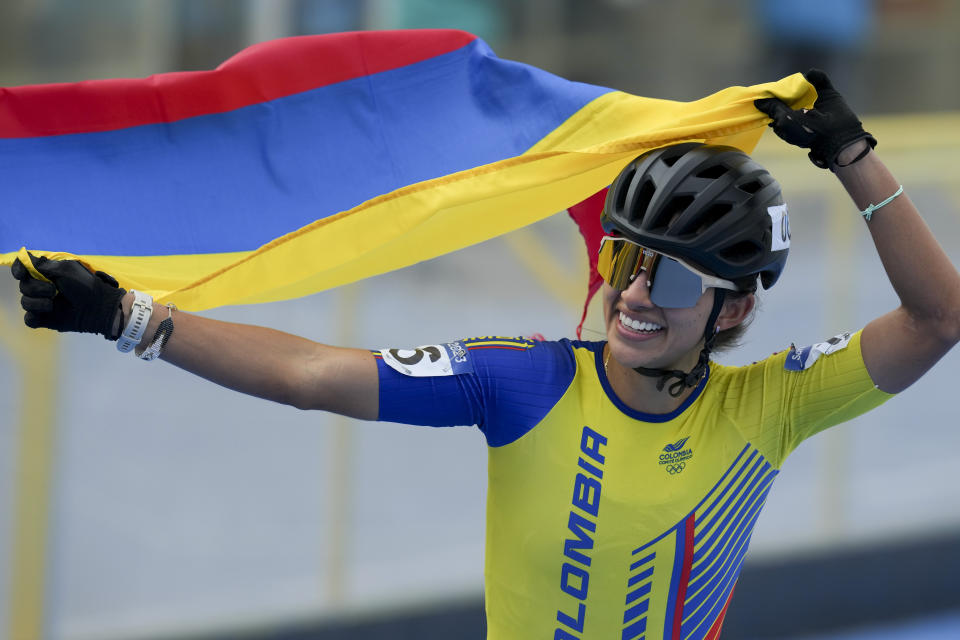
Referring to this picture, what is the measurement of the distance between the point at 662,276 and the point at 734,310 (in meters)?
0.26

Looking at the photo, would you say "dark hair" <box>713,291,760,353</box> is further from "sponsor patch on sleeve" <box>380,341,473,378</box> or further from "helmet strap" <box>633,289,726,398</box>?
"sponsor patch on sleeve" <box>380,341,473,378</box>

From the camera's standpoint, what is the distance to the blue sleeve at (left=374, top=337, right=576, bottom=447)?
2414mm

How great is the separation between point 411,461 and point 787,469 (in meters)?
1.95

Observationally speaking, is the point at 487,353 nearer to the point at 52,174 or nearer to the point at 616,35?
the point at 52,174

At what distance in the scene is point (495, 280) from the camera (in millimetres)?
5465

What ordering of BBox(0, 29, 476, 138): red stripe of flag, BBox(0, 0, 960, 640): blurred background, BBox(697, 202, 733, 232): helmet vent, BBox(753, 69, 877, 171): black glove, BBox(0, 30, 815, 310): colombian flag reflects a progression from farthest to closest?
BBox(0, 0, 960, 640): blurred background, BBox(0, 29, 476, 138): red stripe of flag, BBox(0, 30, 815, 310): colombian flag, BBox(697, 202, 733, 232): helmet vent, BBox(753, 69, 877, 171): black glove

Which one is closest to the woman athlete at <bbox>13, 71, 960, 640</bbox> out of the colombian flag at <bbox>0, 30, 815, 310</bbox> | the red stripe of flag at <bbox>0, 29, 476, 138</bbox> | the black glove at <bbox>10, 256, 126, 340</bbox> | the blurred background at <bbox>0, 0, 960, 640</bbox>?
the colombian flag at <bbox>0, 30, 815, 310</bbox>

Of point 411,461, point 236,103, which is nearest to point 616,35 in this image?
point 411,461

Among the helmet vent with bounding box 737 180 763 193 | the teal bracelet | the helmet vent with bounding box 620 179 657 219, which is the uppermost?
the helmet vent with bounding box 737 180 763 193

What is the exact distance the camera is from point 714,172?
2.54m

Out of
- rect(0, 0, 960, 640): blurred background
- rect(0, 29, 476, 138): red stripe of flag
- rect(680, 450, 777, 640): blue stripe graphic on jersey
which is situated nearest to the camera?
rect(680, 450, 777, 640): blue stripe graphic on jersey

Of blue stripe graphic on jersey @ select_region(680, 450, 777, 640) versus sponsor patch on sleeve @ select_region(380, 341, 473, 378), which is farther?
blue stripe graphic on jersey @ select_region(680, 450, 777, 640)

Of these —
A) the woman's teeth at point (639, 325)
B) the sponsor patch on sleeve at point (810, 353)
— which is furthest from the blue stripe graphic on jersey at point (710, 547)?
the woman's teeth at point (639, 325)

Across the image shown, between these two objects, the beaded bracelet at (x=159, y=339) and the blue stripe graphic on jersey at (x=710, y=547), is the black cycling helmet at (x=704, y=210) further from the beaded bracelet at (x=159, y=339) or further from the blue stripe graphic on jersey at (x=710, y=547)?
the beaded bracelet at (x=159, y=339)
